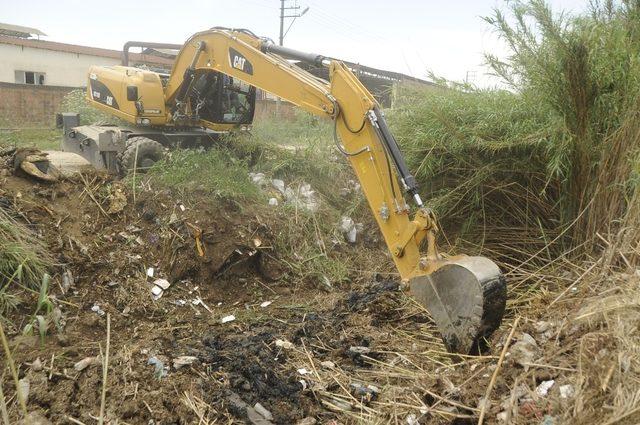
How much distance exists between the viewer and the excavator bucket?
3.27 metres

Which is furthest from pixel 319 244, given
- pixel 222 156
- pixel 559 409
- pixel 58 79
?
pixel 58 79

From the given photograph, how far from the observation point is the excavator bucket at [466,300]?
327cm

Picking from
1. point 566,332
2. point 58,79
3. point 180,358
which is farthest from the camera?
point 58,79

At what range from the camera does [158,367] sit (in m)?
3.35

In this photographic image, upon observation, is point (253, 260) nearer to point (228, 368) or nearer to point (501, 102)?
point (228, 368)

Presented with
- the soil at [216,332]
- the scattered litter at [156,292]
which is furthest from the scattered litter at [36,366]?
the scattered litter at [156,292]

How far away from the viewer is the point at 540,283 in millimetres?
4121

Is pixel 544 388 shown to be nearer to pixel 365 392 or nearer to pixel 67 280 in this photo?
pixel 365 392

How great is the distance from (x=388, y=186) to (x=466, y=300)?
109cm

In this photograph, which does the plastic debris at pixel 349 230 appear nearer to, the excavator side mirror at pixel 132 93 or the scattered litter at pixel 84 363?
the excavator side mirror at pixel 132 93

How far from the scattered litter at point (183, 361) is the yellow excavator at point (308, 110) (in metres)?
1.53

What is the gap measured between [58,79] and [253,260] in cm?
2197

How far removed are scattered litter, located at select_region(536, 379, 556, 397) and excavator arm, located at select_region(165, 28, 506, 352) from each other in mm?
795

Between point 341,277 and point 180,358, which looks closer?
point 180,358
